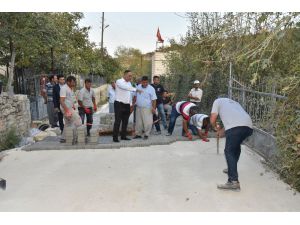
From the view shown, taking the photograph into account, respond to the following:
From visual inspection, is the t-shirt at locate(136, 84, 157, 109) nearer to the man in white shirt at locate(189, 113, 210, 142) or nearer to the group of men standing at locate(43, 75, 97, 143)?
the man in white shirt at locate(189, 113, 210, 142)

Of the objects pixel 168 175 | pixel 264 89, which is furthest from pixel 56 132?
pixel 264 89

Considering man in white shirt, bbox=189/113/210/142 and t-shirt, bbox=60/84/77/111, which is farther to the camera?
man in white shirt, bbox=189/113/210/142

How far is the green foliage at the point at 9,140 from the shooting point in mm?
7655

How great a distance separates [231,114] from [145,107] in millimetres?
3651

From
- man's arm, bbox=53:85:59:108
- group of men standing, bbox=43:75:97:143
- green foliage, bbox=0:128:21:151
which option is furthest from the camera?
man's arm, bbox=53:85:59:108

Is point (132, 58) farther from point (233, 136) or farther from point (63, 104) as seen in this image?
point (233, 136)

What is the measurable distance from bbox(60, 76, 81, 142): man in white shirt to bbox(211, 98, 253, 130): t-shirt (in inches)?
143

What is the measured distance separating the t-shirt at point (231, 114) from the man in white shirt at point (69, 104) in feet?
11.9

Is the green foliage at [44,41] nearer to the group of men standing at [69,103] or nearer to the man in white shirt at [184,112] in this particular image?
the group of men standing at [69,103]

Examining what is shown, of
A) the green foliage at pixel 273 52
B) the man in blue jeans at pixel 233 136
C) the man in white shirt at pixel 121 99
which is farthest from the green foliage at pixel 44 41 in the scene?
the man in blue jeans at pixel 233 136

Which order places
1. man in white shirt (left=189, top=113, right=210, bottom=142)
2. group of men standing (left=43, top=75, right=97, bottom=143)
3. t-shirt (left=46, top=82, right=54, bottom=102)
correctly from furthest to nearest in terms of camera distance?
t-shirt (left=46, top=82, right=54, bottom=102) < man in white shirt (left=189, top=113, right=210, bottom=142) < group of men standing (left=43, top=75, right=97, bottom=143)

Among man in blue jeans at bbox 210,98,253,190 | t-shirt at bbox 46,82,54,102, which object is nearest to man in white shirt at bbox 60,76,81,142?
t-shirt at bbox 46,82,54,102

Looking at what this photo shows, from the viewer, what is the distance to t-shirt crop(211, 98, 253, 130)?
4734mm

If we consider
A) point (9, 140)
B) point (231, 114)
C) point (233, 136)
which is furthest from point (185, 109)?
point (9, 140)
